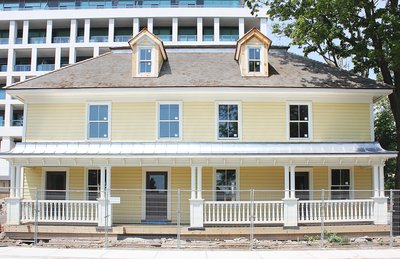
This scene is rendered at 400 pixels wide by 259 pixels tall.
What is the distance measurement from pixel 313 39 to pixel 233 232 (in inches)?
376

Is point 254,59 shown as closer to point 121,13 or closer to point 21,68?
point 121,13

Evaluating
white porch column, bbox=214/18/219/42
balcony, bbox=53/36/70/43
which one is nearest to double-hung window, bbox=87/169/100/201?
white porch column, bbox=214/18/219/42

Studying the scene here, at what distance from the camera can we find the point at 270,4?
73.7 feet

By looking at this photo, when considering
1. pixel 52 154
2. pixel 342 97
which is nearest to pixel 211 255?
pixel 52 154

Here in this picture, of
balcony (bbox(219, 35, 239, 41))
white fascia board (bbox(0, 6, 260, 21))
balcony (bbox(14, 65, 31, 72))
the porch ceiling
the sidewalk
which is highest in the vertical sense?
white fascia board (bbox(0, 6, 260, 21))

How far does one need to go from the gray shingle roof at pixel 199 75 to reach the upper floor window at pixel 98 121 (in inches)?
44.4

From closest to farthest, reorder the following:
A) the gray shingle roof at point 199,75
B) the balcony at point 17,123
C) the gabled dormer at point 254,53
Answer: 1. the gray shingle roof at point 199,75
2. the gabled dormer at point 254,53
3. the balcony at point 17,123

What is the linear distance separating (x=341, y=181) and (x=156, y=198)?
859cm

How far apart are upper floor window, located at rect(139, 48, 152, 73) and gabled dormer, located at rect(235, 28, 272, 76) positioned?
167 inches

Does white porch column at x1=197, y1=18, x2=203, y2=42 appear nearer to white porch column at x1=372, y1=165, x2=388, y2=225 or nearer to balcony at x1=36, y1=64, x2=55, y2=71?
balcony at x1=36, y1=64, x2=55, y2=71

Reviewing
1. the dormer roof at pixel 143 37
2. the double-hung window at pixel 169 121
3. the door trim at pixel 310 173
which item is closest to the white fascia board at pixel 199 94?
the double-hung window at pixel 169 121

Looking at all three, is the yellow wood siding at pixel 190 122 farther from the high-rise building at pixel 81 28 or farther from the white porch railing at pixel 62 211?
the high-rise building at pixel 81 28

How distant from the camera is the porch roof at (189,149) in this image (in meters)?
18.8

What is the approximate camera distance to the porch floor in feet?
59.9
